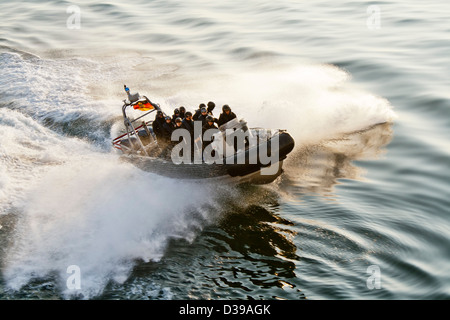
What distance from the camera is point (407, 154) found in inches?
631

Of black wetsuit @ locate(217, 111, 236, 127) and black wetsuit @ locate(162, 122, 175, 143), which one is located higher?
black wetsuit @ locate(217, 111, 236, 127)

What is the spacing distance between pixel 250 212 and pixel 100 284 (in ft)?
14.6

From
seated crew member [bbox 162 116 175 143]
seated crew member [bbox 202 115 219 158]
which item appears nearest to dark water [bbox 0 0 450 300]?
seated crew member [bbox 202 115 219 158]

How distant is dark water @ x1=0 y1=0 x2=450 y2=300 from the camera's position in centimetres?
1105

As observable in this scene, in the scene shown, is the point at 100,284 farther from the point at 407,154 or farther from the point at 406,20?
the point at 406,20

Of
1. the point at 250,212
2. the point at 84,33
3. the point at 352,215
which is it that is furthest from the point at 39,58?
the point at 352,215
